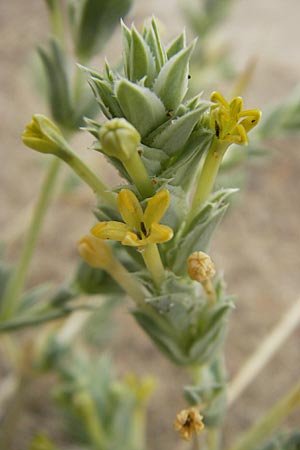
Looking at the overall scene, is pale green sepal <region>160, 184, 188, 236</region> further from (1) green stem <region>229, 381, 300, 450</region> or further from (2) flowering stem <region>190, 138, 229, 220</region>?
(1) green stem <region>229, 381, 300, 450</region>

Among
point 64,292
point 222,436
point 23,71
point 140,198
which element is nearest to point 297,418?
point 222,436

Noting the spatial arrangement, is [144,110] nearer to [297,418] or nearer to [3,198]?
[297,418]

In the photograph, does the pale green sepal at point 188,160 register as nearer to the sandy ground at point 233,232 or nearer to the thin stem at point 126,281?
the thin stem at point 126,281

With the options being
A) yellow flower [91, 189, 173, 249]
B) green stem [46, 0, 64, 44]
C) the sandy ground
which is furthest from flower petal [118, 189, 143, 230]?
the sandy ground

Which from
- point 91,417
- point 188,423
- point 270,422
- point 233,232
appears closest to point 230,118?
point 188,423

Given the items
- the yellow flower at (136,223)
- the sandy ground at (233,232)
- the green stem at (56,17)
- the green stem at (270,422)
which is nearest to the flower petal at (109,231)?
the yellow flower at (136,223)
